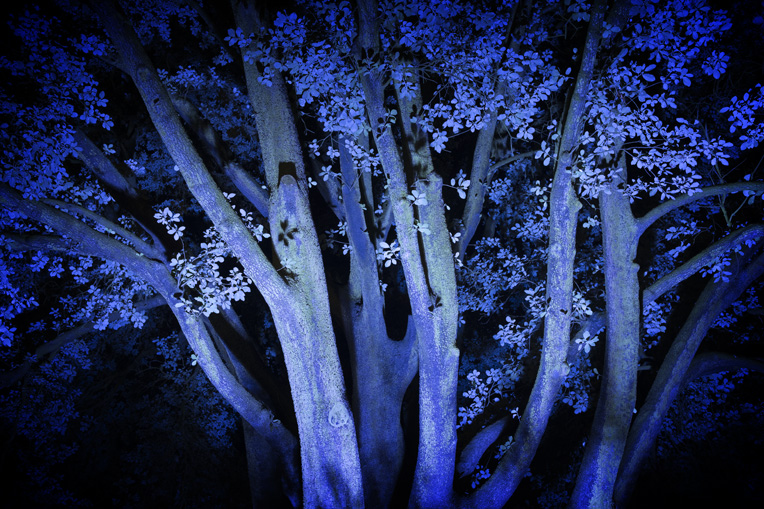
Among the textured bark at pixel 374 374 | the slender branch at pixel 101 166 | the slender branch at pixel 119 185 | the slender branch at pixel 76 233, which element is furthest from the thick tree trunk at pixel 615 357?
the slender branch at pixel 101 166

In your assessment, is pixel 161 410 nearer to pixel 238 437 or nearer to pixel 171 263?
pixel 238 437

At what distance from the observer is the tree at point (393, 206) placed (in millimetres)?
4648

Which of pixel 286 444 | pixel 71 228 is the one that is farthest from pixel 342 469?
pixel 71 228

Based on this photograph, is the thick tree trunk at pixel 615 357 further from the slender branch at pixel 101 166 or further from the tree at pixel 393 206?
the slender branch at pixel 101 166

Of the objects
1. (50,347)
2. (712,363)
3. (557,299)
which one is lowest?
(712,363)

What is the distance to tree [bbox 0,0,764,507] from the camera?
465cm

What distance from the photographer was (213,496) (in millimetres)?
9719

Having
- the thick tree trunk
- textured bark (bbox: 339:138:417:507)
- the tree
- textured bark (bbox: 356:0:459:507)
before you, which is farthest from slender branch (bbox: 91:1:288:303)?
the thick tree trunk

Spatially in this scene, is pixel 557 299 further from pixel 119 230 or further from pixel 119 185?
pixel 119 185

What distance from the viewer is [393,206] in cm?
471

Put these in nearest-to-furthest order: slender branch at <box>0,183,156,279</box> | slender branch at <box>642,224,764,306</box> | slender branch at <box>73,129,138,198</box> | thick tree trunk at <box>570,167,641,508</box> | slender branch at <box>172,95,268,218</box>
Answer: slender branch at <box>0,183,156,279</box>, thick tree trunk at <box>570,167,641,508</box>, slender branch at <box>642,224,764,306</box>, slender branch at <box>73,129,138,198</box>, slender branch at <box>172,95,268,218</box>

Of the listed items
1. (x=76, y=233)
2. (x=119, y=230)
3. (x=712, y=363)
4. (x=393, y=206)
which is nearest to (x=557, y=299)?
(x=393, y=206)

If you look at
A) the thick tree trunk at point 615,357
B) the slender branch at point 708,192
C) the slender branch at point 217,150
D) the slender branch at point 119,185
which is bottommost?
the thick tree trunk at point 615,357

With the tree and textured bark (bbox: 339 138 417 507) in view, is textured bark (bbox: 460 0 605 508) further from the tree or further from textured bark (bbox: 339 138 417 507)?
textured bark (bbox: 339 138 417 507)
